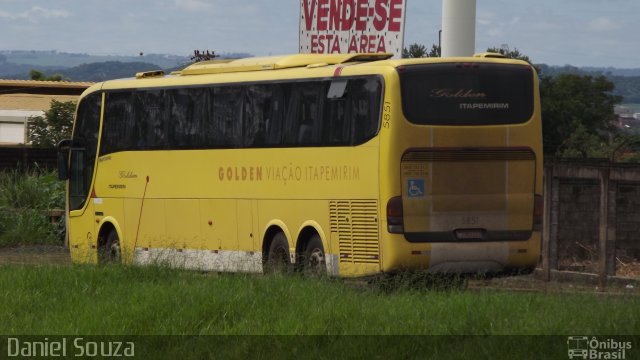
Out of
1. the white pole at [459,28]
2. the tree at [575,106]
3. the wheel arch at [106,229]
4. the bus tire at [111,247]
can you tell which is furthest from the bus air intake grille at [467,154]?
the tree at [575,106]

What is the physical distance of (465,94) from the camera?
19.3m

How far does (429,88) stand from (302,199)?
2.82 meters

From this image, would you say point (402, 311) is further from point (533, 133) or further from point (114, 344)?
point (533, 133)

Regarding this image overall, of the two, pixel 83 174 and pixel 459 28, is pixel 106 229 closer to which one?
pixel 83 174

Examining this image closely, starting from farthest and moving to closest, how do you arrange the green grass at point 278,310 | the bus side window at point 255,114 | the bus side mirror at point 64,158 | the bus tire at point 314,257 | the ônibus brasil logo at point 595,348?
the bus side mirror at point 64,158 → the bus side window at point 255,114 → the bus tire at point 314,257 → the green grass at point 278,310 → the ônibus brasil logo at point 595,348

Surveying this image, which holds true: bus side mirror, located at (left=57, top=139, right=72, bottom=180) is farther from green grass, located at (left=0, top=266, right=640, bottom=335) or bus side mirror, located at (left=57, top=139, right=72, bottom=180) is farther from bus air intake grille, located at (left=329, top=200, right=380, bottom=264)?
green grass, located at (left=0, top=266, right=640, bottom=335)

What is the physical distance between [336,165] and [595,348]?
8.82m

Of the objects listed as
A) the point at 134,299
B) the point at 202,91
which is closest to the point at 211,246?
the point at 202,91

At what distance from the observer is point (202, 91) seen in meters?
23.4

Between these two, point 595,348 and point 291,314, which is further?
point 291,314

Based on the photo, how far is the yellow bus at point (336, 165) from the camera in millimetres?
18859

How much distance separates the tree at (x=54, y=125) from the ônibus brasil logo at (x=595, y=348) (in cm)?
6407

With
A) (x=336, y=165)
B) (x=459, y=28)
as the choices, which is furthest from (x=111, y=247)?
(x=459, y=28)

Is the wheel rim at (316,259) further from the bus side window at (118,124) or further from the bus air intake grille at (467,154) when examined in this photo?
the bus side window at (118,124)
